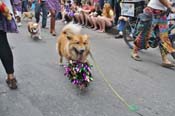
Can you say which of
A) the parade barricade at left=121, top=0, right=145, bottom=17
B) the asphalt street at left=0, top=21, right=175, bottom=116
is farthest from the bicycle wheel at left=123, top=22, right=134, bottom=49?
the asphalt street at left=0, top=21, right=175, bottom=116

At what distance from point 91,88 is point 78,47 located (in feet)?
2.33

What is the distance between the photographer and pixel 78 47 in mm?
4367

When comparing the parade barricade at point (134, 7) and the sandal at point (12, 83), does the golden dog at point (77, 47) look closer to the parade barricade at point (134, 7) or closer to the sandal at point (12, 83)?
the sandal at point (12, 83)

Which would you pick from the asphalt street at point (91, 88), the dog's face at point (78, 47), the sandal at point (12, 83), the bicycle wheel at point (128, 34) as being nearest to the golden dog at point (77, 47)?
the dog's face at point (78, 47)

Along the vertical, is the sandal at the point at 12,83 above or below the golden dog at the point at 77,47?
below

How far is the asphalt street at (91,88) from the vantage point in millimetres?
3857

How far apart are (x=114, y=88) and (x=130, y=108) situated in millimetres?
819

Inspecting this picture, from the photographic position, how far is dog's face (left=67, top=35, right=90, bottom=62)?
4.38m

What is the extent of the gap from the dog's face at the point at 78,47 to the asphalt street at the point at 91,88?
503mm

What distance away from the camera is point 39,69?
5570mm

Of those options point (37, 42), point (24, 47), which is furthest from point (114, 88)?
point (37, 42)

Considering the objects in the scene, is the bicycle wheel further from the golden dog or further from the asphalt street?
the golden dog

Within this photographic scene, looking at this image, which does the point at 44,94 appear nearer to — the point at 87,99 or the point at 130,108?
the point at 87,99

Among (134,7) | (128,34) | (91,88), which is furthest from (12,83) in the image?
(134,7)
